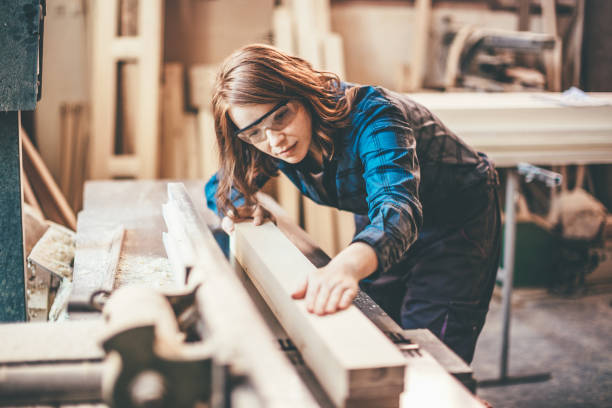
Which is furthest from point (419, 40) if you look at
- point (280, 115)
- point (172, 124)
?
point (280, 115)

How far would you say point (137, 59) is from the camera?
354cm

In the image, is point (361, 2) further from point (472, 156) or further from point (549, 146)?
point (472, 156)

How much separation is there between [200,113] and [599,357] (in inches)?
111

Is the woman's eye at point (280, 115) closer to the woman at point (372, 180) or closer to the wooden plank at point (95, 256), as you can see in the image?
the woman at point (372, 180)

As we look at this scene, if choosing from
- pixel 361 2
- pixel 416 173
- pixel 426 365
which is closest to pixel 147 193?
pixel 416 173

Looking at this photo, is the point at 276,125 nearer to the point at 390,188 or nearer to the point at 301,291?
the point at 390,188

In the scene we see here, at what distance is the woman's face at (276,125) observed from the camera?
1.40 metres

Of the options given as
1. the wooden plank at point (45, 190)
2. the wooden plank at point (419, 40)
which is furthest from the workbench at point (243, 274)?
the wooden plank at point (419, 40)

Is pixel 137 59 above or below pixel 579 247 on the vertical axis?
above

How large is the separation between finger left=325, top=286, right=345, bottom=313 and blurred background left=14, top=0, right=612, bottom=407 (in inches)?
75.9

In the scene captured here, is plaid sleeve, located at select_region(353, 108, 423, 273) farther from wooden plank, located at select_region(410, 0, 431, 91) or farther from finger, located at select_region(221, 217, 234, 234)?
wooden plank, located at select_region(410, 0, 431, 91)

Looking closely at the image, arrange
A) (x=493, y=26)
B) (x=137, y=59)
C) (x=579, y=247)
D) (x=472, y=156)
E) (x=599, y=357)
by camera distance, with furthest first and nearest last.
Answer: (x=493, y=26)
(x=579, y=247)
(x=137, y=59)
(x=599, y=357)
(x=472, y=156)

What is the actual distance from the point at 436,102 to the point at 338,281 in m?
2.15

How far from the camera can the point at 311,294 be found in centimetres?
111
